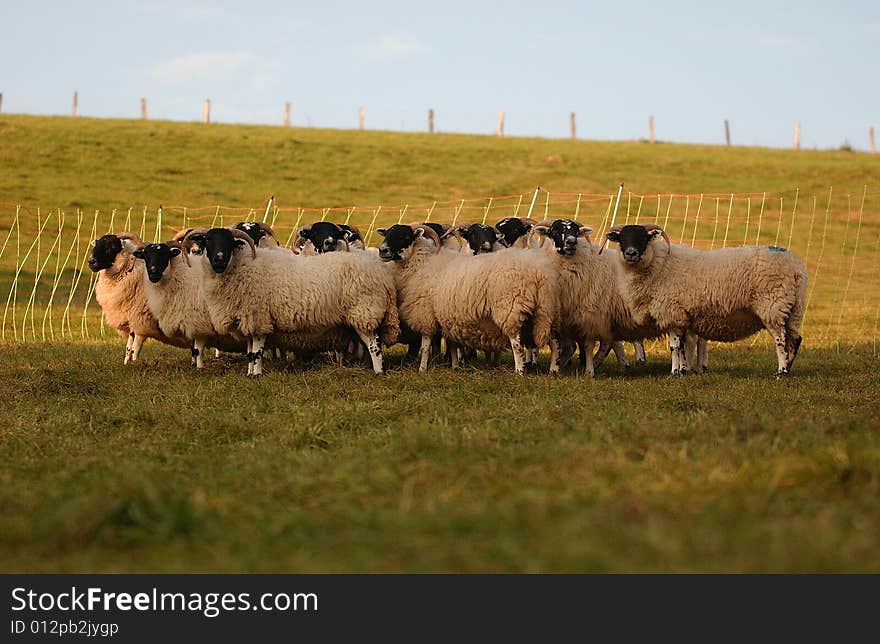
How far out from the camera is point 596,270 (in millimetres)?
12430

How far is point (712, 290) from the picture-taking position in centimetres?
1159

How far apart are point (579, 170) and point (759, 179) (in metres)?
6.57

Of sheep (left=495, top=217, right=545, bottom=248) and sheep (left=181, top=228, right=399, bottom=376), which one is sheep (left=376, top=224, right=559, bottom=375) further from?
sheep (left=495, top=217, right=545, bottom=248)

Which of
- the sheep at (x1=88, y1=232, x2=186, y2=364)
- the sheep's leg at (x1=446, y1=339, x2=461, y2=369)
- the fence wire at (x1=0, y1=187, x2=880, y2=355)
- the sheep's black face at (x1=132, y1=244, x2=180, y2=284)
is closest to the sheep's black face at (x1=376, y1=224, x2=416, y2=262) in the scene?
the sheep's leg at (x1=446, y1=339, x2=461, y2=369)

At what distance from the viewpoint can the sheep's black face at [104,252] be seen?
1366cm

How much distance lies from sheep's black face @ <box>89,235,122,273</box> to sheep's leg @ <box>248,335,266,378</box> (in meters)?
2.99

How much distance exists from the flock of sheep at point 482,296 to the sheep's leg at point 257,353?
13 millimetres

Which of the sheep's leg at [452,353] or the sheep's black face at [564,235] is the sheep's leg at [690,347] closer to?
the sheep's black face at [564,235]

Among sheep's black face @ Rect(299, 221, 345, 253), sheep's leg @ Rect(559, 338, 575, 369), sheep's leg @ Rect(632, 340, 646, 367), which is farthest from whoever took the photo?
sheep's black face @ Rect(299, 221, 345, 253)

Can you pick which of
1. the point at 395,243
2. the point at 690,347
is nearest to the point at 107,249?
the point at 395,243

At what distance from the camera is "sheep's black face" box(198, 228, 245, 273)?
11852 millimetres

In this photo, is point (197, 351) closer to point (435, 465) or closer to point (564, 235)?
point (564, 235)
